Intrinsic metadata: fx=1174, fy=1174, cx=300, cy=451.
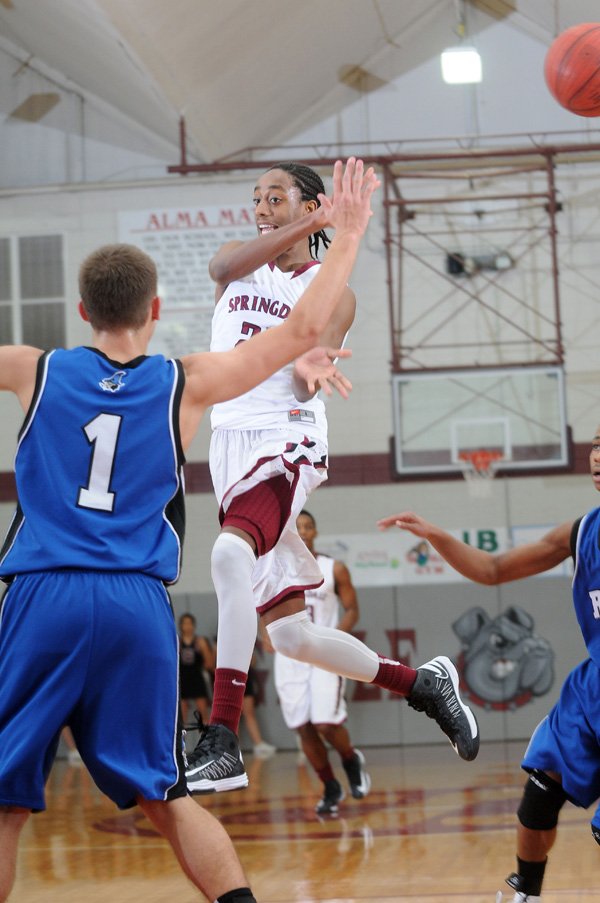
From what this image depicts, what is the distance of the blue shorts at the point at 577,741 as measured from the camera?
425 centimetres

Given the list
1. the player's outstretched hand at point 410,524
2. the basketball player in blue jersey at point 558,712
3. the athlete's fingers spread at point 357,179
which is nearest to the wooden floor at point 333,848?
the basketball player in blue jersey at point 558,712

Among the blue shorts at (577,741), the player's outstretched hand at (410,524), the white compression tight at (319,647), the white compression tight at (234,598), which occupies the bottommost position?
the blue shorts at (577,741)

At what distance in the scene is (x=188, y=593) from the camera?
14.7m

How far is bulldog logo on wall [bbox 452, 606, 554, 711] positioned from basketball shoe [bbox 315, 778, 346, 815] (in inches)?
227

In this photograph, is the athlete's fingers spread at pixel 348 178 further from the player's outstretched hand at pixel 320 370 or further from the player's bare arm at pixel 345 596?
the player's bare arm at pixel 345 596

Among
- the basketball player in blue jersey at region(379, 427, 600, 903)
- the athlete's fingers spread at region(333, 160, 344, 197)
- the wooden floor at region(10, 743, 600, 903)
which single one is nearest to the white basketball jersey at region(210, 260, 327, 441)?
the basketball player in blue jersey at region(379, 427, 600, 903)

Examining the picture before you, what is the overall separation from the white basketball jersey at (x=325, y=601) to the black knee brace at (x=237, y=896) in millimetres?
7082

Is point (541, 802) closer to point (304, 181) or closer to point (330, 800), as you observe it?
point (304, 181)

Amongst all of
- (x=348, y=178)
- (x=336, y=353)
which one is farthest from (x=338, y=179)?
(x=336, y=353)

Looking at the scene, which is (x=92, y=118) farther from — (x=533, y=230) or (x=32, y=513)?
(x=32, y=513)

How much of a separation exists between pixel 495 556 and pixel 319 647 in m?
0.78

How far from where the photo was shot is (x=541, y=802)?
440 centimetres

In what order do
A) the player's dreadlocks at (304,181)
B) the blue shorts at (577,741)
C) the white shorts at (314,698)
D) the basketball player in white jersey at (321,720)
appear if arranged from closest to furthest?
the blue shorts at (577,741), the player's dreadlocks at (304,181), the basketball player in white jersey at (321,720), the white shorts at (314,698)

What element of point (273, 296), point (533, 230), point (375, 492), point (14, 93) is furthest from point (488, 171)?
point (273, 296)
